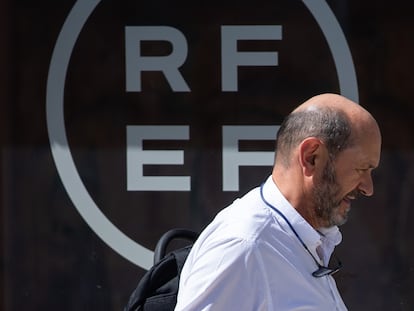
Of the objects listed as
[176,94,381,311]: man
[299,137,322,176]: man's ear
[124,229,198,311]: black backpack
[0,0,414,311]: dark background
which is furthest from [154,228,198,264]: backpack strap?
[0,0,414,311]: dark background

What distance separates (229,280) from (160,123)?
1572 mm

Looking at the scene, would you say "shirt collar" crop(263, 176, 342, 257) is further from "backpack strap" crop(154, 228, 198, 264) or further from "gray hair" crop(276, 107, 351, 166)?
"backpack strap" crop(154, 228, 198, 264)

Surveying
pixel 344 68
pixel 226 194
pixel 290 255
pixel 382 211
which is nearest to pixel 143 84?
pixel 226 194

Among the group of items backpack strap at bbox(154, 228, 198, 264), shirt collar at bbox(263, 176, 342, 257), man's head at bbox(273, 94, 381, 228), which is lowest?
backpack strap at bbox(154, 228, 198, 264)

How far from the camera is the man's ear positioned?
192cm

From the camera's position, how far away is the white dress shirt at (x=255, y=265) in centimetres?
182

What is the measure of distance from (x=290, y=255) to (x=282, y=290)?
0.08m

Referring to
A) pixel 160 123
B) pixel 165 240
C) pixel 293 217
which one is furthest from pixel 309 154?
pixel 160 123

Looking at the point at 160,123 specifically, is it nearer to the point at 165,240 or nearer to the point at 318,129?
the point at 165,240

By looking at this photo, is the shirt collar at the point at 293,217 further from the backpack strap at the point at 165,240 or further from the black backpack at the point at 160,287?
the backpack strap at the point at 165,240

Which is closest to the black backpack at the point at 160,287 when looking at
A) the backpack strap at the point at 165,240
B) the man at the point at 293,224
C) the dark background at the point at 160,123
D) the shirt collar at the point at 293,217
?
the backpack strap at the point at 165,240

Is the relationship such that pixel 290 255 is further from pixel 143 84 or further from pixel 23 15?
pixel 23 15

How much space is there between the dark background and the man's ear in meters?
1.38

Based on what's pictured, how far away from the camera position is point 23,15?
11.1 ft
